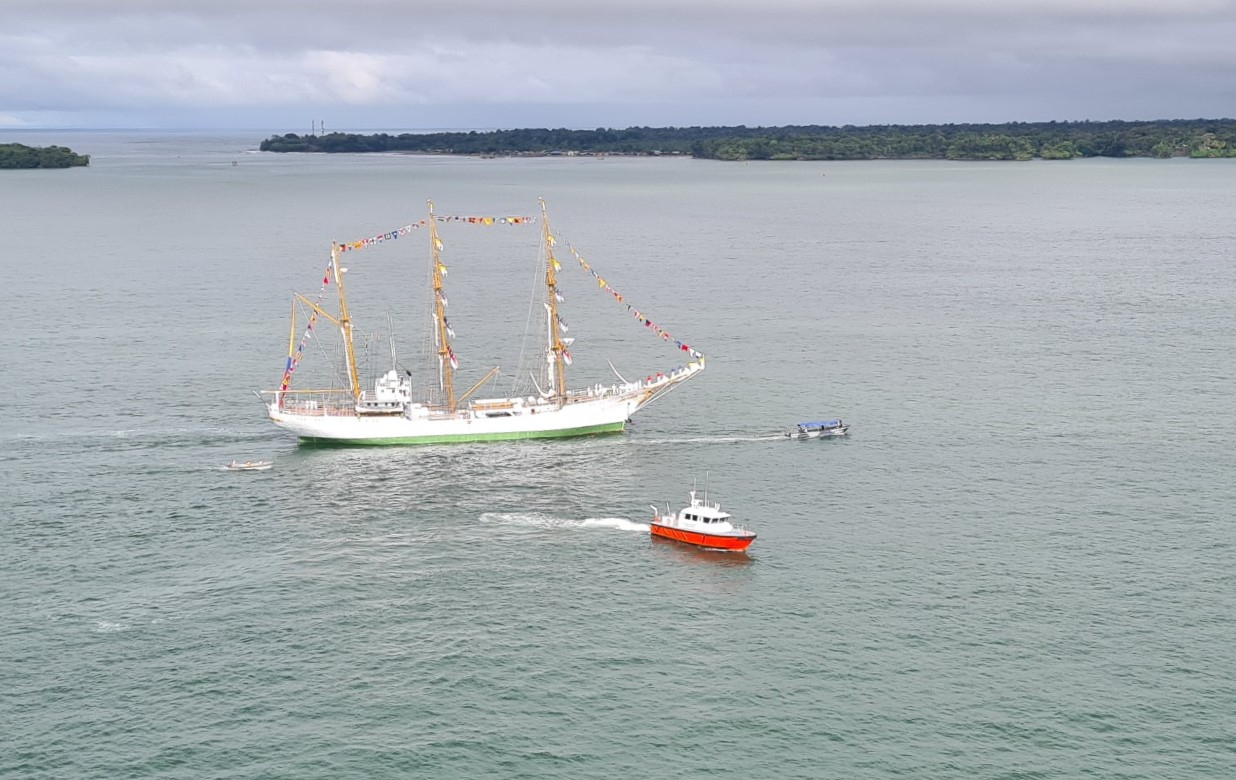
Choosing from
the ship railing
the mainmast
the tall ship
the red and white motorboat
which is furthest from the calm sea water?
the mainmast

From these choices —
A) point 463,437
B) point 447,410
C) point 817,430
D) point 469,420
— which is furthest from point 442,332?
point 817,430

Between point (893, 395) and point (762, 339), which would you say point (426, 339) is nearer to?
point (762, 339)

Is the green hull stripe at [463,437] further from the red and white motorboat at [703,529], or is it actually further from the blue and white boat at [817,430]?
the red and white motorboat at [703,529]

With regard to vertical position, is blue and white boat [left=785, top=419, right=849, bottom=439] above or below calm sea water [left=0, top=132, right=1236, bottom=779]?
above

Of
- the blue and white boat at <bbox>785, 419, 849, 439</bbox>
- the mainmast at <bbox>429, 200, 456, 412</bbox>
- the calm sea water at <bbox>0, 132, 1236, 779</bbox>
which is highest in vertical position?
the mainmast at <bbox>429, 200, 456, 412</bbox>

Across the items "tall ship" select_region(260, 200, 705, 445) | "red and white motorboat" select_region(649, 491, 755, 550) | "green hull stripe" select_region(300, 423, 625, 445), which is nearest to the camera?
"red and white motorboat" select_region(649, 491, 755, 550)

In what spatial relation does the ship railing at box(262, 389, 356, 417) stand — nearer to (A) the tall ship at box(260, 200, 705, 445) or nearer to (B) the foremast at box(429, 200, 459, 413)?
(A) the tall ship at box(260, 200, 705, 445)

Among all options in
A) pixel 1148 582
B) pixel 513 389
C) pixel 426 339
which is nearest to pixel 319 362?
pixel 426 339
